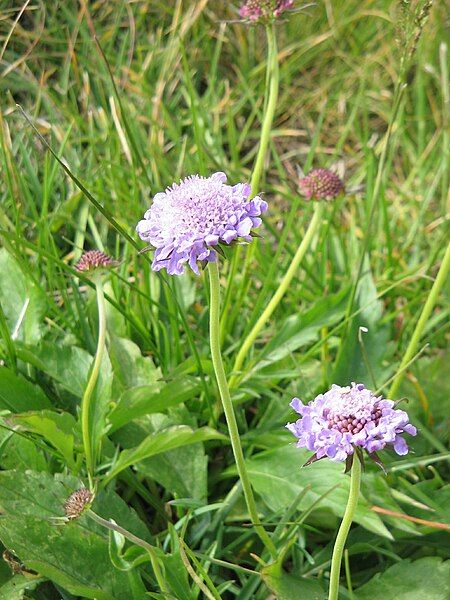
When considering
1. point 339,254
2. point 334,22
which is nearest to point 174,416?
point 339,254

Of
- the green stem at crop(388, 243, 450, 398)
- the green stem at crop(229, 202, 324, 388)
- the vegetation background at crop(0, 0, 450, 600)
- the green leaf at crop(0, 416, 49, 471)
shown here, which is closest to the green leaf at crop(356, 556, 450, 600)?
the vegetation background at crop(0, 0, 450, 600)

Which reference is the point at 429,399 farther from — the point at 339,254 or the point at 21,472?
the point at 21,472

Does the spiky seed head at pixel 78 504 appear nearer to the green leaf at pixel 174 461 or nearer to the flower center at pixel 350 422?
the green leaf at pixel 174 461

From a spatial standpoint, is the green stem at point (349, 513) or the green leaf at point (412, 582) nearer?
the green stem at point (349, 513)

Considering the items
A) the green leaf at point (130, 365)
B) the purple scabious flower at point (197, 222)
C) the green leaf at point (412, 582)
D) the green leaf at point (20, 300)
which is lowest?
the green leaf at point (412, 582)

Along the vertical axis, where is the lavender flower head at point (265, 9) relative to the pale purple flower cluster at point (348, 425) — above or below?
above

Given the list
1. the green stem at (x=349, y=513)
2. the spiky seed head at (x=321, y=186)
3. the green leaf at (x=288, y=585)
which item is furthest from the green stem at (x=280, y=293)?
the green stem at (x=349, y=513)

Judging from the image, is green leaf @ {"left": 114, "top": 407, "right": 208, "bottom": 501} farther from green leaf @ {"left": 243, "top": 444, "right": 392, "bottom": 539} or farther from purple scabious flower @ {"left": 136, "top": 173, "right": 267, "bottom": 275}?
purple scabious flower @ {"left": 136, "top": 173, "right": 267, "bottom": 275}
